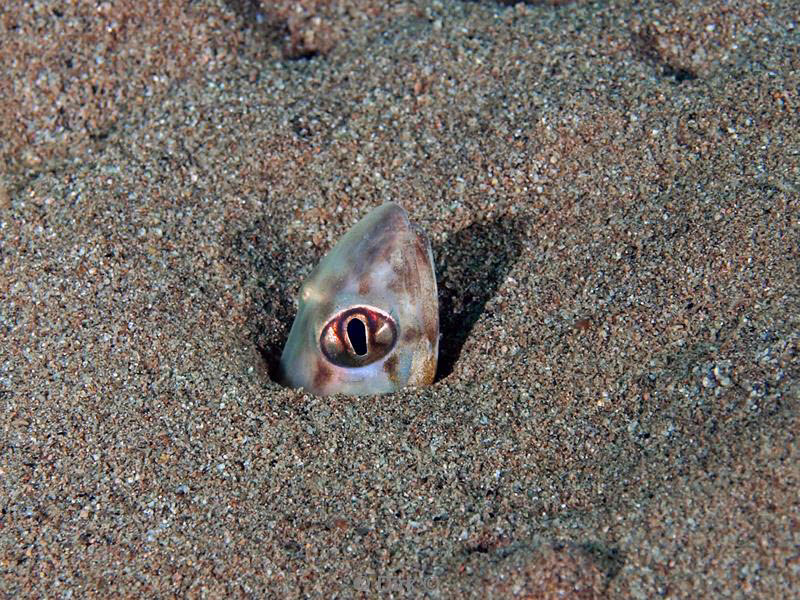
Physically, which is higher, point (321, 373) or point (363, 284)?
point (363, 284)

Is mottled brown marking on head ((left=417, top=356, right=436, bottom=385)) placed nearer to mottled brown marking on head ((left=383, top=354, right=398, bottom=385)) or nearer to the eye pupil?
mottled brown marking on head ((left=383, top=354, right=398, bottom=385))

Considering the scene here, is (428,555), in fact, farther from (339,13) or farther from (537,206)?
(339,13)

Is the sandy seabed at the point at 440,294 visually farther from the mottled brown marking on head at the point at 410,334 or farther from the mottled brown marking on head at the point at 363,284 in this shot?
the mottled brown marking on head at the point at 363,284

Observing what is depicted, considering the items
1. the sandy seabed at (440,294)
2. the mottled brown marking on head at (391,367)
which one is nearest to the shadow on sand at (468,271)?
the sandy seabed at (440,294)

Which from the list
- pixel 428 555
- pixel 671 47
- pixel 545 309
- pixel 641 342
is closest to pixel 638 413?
pixel 641 342

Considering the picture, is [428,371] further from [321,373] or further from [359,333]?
[321,373]

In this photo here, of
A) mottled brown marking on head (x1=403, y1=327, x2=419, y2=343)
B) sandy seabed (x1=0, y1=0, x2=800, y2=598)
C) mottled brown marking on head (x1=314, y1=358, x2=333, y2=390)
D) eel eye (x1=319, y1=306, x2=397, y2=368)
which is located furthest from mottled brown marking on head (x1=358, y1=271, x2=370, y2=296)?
sandy seabed (x1=0, y1=0, x2=800, y2=598)

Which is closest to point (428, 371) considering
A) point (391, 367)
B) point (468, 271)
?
point (391, 367)
